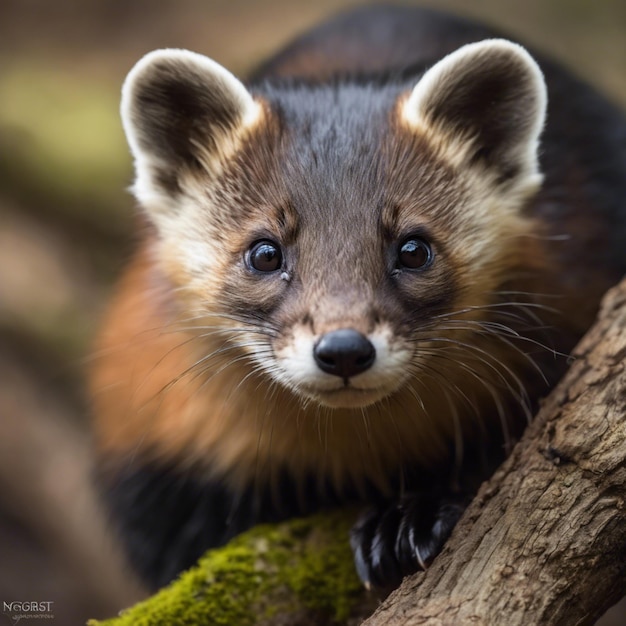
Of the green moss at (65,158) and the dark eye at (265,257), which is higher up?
the green moss at (65,158)

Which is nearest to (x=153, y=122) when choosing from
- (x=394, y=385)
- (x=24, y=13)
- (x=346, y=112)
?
(x=346, y=112)

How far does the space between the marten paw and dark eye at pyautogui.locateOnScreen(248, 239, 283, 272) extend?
84 cm

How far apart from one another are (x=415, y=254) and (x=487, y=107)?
0.58 m

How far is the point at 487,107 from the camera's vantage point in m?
2.88

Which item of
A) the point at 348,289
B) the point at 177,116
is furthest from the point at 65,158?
the point at 348,289

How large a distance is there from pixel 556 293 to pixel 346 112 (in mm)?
898

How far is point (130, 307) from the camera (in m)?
3.50

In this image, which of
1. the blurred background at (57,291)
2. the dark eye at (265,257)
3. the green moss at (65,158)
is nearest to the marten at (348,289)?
the dark eye at (265,257)

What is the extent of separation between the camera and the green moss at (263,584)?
2.89 metres

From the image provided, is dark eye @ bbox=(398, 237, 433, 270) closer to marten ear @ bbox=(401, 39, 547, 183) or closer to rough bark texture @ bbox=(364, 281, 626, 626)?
marten ear @ bbox=(401, 39, 547, 183)

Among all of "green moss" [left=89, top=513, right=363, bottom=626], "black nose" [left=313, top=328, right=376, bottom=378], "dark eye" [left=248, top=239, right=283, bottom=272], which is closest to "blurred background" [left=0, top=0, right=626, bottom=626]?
"green moss" [left=89, top=513, right=363, bottom=626]

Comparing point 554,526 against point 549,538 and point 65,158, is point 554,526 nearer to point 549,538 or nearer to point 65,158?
point 549,538

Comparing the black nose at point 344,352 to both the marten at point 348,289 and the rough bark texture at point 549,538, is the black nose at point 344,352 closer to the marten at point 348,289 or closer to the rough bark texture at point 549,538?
the marten at point 348,289

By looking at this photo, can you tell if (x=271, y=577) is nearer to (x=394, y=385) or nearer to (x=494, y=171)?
(x=394, y=385)
